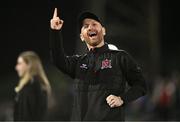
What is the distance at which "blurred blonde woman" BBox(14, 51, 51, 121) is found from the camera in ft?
17.5

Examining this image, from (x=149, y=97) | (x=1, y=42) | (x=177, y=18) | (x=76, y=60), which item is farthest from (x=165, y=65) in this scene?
(x=76, y=60)

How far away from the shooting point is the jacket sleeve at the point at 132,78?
3529mm

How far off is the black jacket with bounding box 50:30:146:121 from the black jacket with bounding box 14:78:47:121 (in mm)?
1807

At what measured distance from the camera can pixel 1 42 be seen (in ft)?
40.4

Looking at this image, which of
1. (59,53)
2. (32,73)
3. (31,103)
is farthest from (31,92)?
(59,53)

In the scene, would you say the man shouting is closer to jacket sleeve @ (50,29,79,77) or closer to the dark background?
jacket sleeve @ (50,29,79,77)

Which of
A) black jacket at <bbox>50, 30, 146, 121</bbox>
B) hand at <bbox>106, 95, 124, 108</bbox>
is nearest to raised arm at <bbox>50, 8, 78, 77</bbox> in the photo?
black jacket at <bbox>50, 30, 146, 121</bbox>

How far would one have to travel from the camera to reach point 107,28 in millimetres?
10414

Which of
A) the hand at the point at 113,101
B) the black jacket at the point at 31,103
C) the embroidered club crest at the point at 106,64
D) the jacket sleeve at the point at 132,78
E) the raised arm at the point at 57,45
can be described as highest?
the raised arm at the point at 57,45

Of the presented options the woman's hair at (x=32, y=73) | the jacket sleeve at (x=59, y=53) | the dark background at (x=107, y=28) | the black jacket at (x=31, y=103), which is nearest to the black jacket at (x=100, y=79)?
the jacket sleeve at (x=59, y=53)

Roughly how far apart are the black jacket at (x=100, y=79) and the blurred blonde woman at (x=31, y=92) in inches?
71.7

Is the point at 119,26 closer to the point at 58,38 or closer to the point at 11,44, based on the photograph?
the point at 11,44

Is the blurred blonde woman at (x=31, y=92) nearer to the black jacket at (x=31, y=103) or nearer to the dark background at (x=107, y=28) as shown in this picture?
the black jacket at (x=31, y=103)

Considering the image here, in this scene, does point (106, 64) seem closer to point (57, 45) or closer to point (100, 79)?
point (100, 79)
